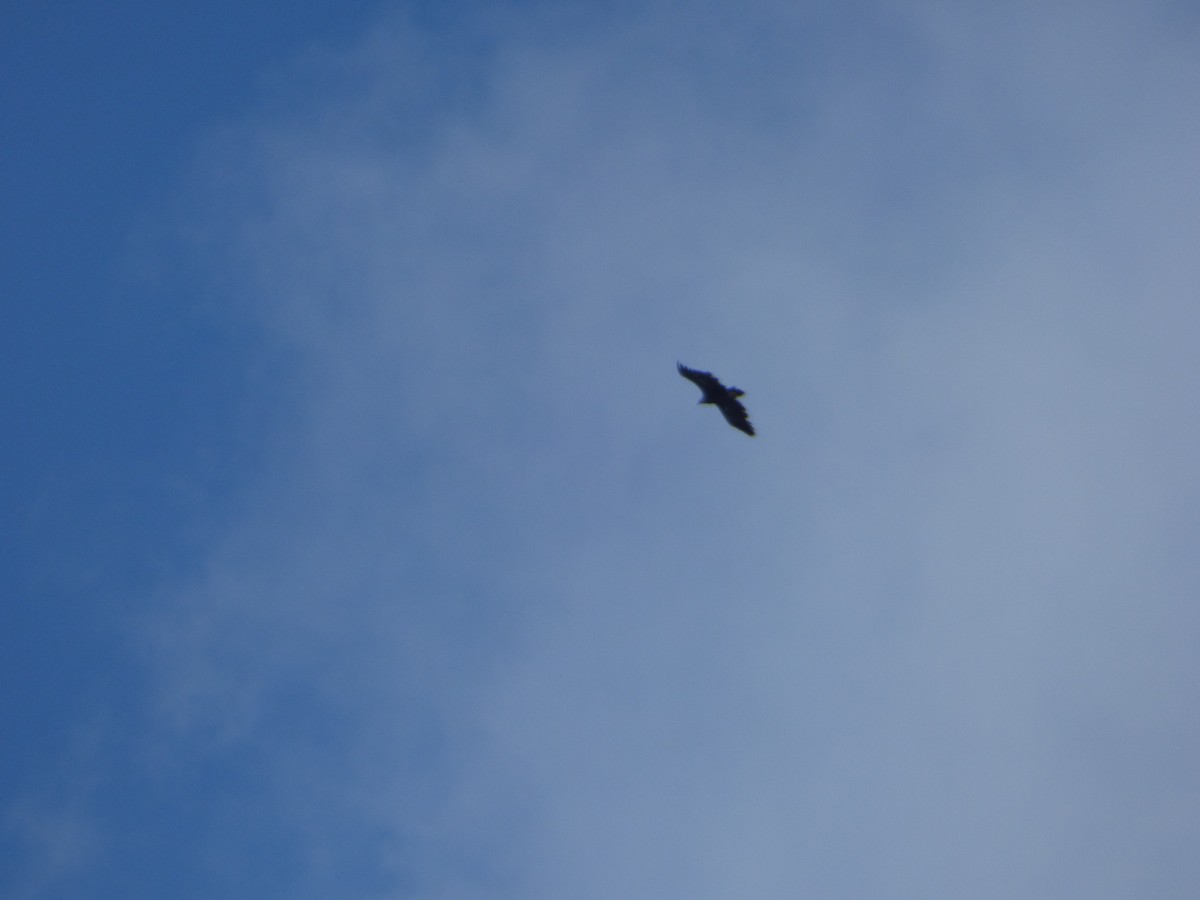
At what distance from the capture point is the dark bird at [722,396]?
28.7 m

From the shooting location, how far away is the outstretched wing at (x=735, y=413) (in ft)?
96.6

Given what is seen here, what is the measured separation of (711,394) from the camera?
29.3m

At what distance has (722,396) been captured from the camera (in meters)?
29.3

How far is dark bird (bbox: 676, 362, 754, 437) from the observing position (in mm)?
28734

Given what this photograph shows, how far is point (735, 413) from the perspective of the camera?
29.7 meters

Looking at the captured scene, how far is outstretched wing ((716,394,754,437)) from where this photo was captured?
96.6 feet

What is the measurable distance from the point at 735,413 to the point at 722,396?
717 millimetres
